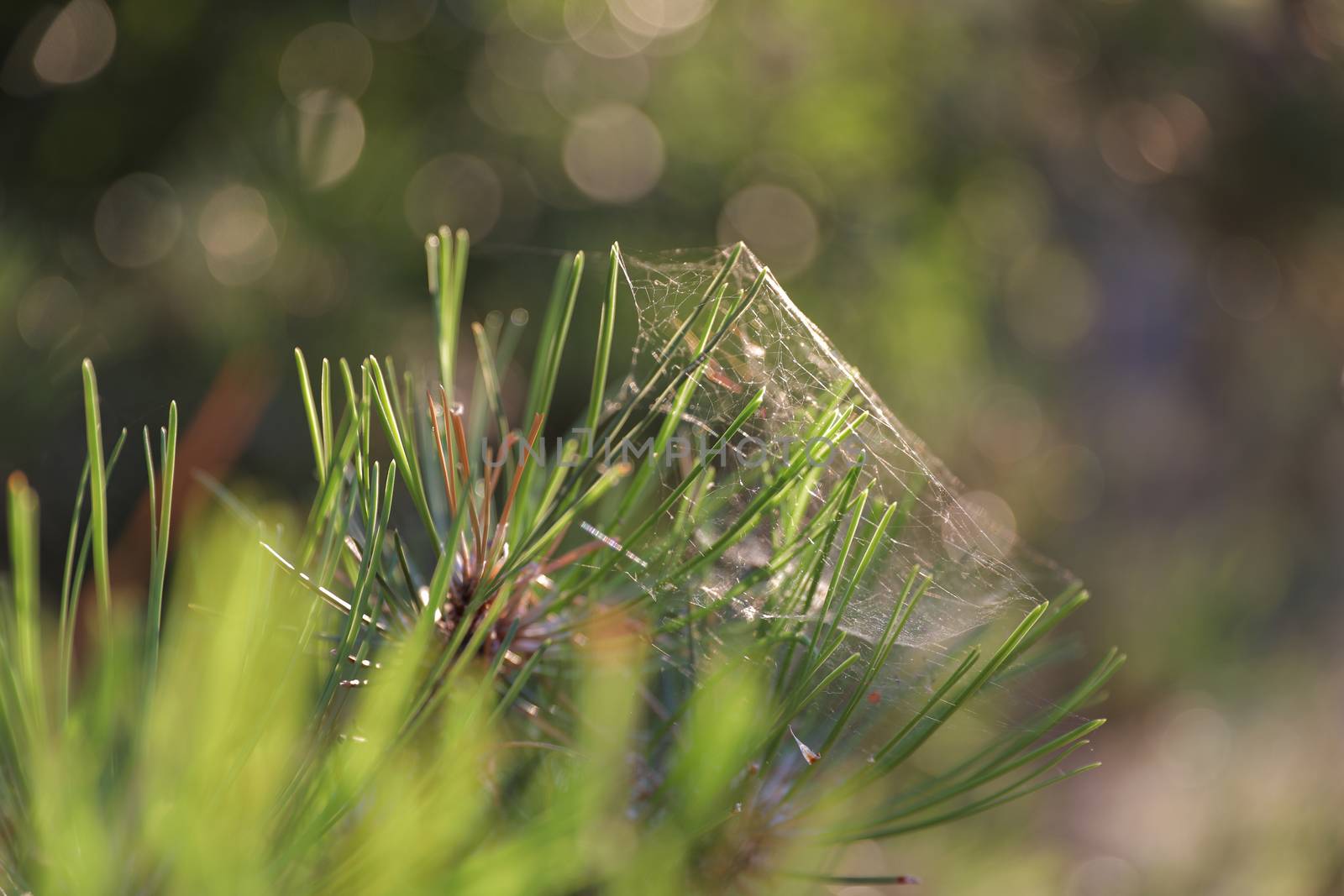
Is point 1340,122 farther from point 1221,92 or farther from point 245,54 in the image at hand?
point 245,54

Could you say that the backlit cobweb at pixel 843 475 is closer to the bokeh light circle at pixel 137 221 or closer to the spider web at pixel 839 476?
the spider web at pixel 839 476

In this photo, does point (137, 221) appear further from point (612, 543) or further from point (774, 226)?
point (612, 543)

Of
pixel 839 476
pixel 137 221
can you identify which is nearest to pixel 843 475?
pixel 839 476

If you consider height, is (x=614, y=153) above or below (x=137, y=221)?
above

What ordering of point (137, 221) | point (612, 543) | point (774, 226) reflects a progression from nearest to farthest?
1. point (612, 543)
2. point (137, 221)
3. point (774, 226)


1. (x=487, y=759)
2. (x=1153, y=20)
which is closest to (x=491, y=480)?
(x=487, y=759)

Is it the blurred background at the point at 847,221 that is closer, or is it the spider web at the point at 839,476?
the spider web at the point at 839,476

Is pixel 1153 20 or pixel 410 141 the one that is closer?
pixel 410 141

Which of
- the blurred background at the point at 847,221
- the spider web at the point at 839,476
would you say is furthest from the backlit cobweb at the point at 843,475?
the blurred background at the point at 847,221
